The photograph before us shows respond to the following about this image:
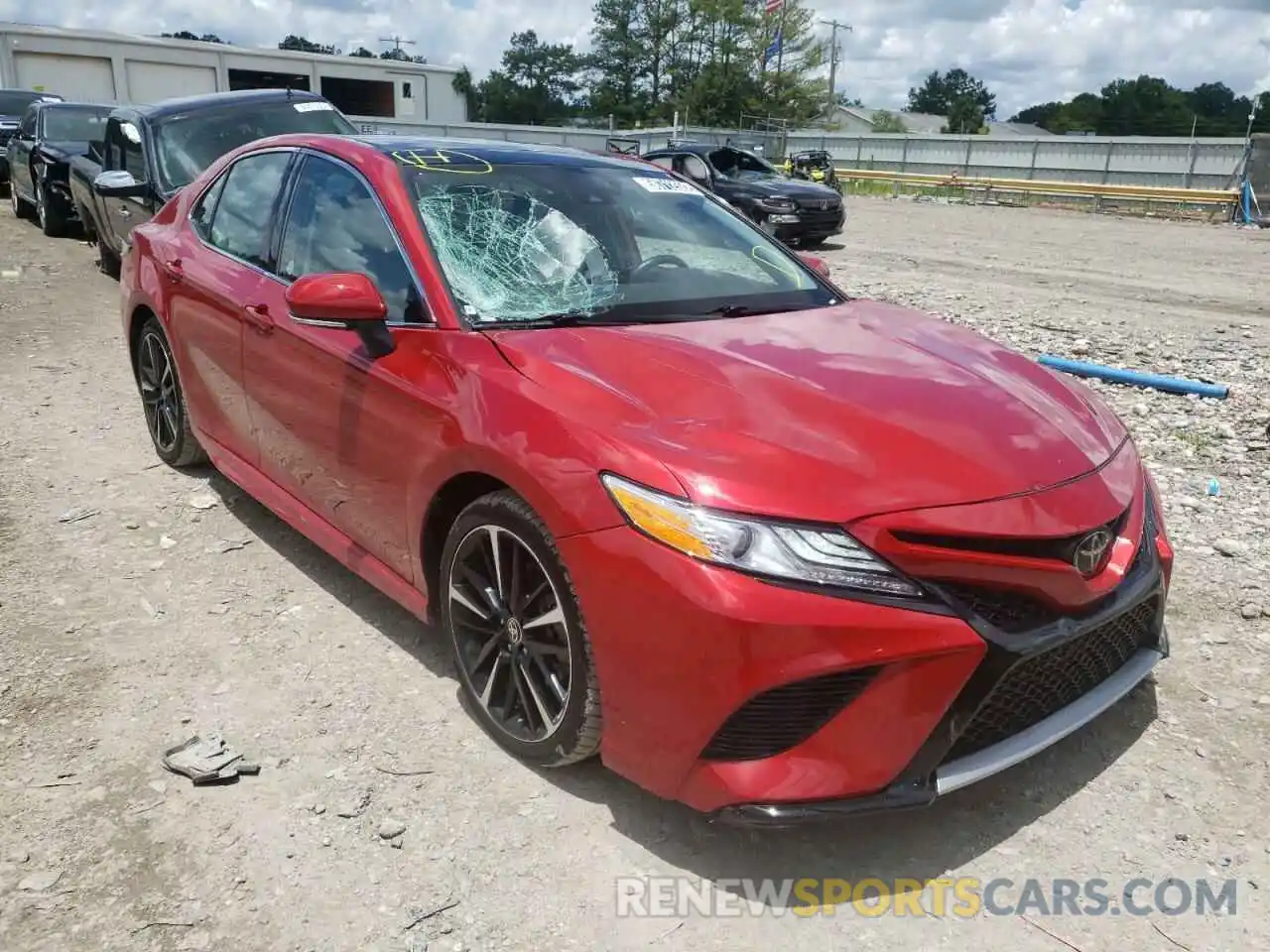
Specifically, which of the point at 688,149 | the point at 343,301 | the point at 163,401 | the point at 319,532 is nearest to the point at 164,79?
the point at 688,149

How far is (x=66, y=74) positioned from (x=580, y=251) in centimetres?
4818

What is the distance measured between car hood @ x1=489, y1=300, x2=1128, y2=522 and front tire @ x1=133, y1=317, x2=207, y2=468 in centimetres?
253

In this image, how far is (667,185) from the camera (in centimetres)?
399

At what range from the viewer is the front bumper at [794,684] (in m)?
2.12

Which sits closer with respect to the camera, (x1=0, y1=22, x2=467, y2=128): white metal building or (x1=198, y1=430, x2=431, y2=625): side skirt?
(x1=198, y1=430, x2=431, y2=625): side skirt

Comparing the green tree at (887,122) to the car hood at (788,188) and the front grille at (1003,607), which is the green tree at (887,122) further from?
the front grille at (1003,607)

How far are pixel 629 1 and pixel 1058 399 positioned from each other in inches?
3313

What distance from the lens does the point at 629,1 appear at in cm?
7894

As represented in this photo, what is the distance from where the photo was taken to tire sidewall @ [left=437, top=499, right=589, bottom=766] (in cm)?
246

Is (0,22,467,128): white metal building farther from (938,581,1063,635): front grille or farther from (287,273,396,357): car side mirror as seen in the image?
(938,581,1063,635): front grille

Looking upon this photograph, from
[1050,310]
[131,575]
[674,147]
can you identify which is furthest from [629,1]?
[131,575]

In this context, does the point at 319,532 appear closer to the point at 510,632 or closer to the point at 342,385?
the point at 342,385

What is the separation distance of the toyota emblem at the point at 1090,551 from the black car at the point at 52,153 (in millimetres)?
12808

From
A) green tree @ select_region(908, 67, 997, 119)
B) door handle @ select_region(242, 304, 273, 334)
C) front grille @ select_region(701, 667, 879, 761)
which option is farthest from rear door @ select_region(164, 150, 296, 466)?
green tree @ select_region(908, 67, 997, 119)
